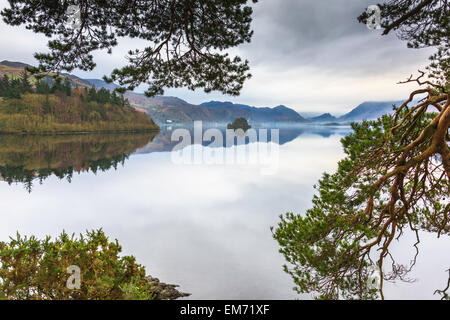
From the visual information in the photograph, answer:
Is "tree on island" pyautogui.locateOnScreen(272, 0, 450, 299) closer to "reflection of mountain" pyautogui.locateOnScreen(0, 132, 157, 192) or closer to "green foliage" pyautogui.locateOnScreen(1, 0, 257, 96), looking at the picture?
"green foliage" pyautogui.locateOnScreen(1, 0, 257, 96)

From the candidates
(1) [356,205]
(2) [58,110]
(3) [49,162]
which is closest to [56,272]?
(1) [356,205]

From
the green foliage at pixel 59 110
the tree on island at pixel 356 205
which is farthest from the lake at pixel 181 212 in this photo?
the green foliage at pixel 59 110

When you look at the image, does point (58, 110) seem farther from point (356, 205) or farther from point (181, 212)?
point (356, 205)

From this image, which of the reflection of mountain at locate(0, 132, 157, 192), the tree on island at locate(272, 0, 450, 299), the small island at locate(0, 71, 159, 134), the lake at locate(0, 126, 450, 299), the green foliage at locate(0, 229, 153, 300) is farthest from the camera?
the small island at locate(0, 71, 159, 134)

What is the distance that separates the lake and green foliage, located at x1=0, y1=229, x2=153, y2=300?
4438 mm

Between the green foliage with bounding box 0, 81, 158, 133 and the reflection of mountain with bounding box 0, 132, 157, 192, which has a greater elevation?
the green foliage with bounding box 0, 81, 158, 133

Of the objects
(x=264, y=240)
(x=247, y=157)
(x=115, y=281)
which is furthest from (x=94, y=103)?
(x=115, y=281)

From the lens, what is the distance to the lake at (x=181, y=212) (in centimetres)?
738

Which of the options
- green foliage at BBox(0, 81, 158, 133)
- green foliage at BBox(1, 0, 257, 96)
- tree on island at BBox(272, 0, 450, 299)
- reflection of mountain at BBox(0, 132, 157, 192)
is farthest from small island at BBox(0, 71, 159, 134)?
tree on island at BBox(272, 0, 450, 299)

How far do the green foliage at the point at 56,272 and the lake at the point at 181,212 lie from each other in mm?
4438

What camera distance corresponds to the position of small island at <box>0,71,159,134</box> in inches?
1553

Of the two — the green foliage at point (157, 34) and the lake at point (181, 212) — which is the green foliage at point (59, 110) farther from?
the green foliage at point (157, 34)
